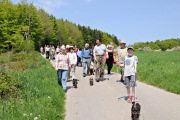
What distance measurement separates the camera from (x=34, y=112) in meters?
4.55

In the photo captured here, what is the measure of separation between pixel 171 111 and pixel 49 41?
65.7 meters

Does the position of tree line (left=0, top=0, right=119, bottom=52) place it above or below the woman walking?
above

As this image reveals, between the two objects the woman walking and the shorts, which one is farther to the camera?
the woman walking

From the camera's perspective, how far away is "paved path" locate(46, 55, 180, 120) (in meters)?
4.83

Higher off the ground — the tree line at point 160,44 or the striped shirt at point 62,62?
the tree line at point 160,44

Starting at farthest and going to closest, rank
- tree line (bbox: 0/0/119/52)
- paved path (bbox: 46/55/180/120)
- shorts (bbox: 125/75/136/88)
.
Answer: tree line (bbox: 0/0/119/52), shorts (bbox: 125/75/136/88), paved path (bbox: 46/55/180/120)

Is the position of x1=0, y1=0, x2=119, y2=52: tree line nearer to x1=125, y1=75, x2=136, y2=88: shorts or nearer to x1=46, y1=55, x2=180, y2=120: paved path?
x1=46, y1=55, x2=180, y2=120: paved path

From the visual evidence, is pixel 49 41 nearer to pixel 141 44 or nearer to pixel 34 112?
pixel 34 112

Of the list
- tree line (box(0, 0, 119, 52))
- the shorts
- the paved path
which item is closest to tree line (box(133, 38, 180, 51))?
tree line (box(0, 0, 119, 52))

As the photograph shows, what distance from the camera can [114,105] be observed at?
574 cm

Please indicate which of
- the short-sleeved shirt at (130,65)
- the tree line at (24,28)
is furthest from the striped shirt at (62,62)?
the tree line at (24,28)

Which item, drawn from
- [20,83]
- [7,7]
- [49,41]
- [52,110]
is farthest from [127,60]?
[49,41]

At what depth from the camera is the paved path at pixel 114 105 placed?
15.9 ft

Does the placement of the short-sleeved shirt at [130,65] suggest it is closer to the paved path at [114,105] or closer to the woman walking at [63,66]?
the paved path at [114,105]
